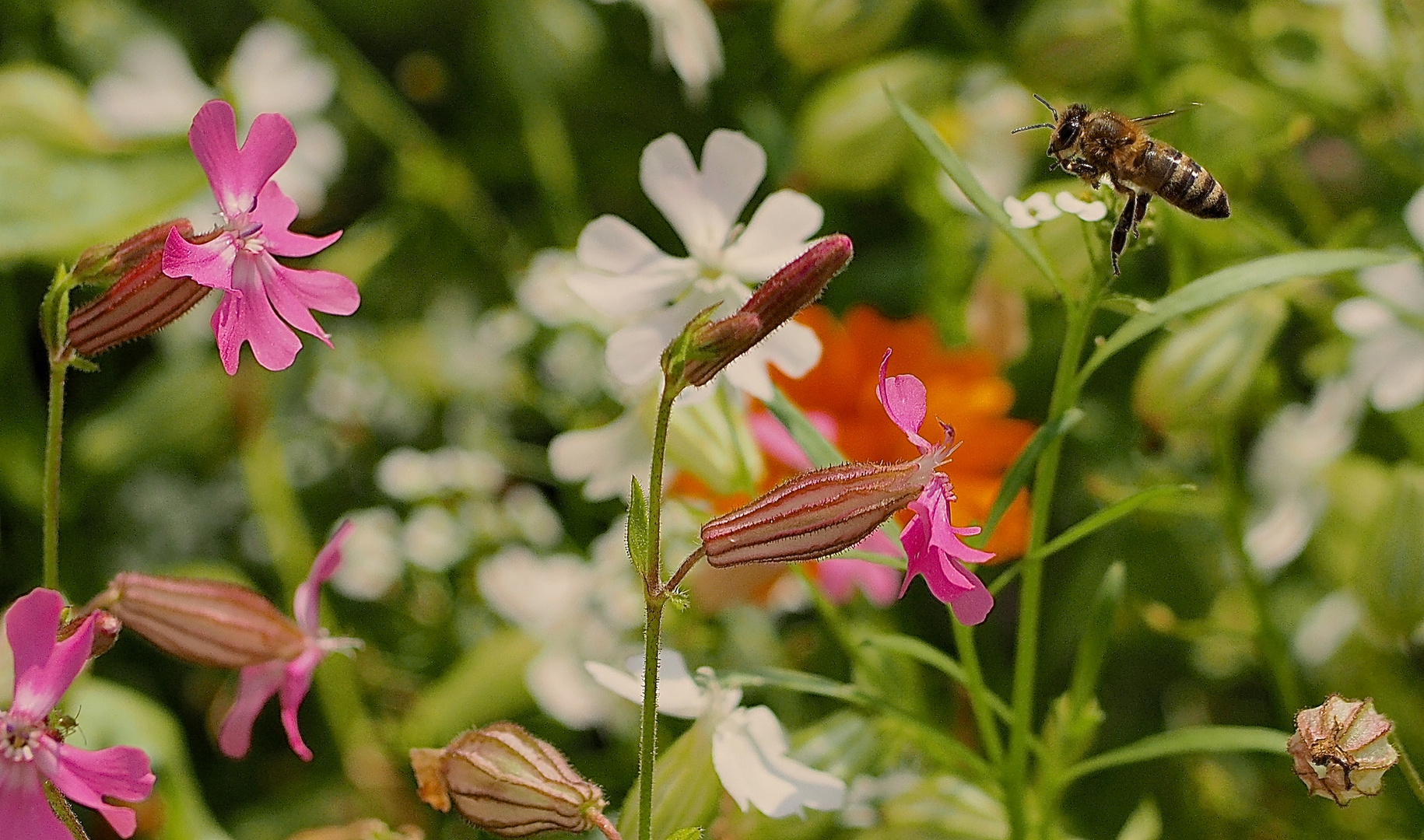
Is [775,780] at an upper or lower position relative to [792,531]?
lower

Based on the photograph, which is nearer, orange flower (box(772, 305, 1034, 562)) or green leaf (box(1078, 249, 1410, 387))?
green leaf (box(1078, 249, 1410, 387))

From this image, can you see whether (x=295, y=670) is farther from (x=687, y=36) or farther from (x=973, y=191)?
(x=687, y=36)

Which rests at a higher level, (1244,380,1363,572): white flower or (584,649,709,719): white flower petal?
(584,649,709,719): white flower petal

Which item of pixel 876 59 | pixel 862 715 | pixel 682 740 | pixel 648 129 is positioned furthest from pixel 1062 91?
pixel 682 740

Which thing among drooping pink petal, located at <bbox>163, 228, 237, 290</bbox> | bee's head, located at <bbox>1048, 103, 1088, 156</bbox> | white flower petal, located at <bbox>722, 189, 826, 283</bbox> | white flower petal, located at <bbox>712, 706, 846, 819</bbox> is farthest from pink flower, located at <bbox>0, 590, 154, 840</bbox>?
bee's head, located at <bbox>1048, 103, 1088, 156</bbox>

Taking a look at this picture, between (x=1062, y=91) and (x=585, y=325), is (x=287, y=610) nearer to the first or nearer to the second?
(x=585, y=325)

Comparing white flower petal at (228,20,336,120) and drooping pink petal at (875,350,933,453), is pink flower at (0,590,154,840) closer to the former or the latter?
drooping pink petal at (875,350,933,453)

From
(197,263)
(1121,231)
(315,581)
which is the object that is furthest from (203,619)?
(1121,231)

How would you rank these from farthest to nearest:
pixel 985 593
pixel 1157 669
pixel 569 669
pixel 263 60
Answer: pixel 263 60
pixel 1157 669
pixel 569 669
pixel 985 593
